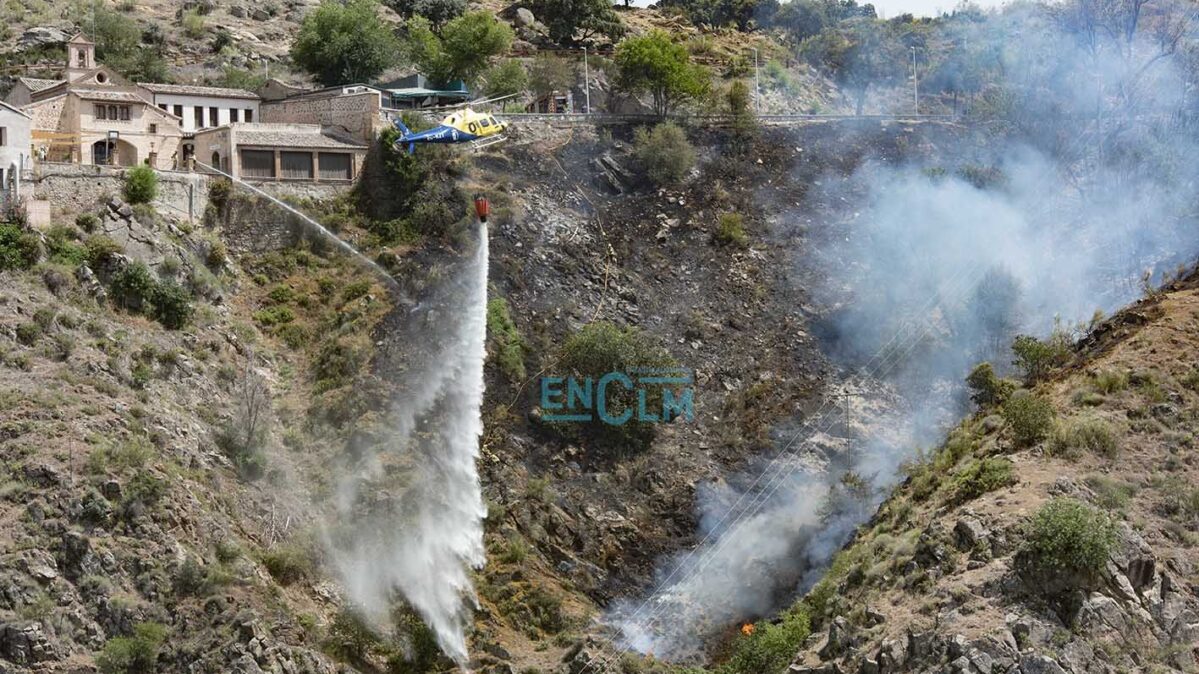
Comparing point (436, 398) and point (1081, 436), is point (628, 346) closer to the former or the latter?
point (436, 398)

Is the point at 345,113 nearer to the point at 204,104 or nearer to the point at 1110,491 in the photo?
the point at 204,104

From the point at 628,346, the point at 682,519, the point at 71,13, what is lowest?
the point at 682,519

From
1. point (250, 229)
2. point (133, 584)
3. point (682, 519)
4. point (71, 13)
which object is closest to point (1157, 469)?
point (682, 519)

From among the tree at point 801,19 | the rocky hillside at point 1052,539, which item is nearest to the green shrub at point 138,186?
the rocky hillside at point 1052,539

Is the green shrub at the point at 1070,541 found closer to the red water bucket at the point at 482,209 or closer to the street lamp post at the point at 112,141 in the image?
the red water bucket at the point at 482,209

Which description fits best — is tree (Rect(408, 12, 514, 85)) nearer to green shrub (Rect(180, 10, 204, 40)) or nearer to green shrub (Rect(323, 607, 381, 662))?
green shrub (Rect(180, 10, 204, 40))
